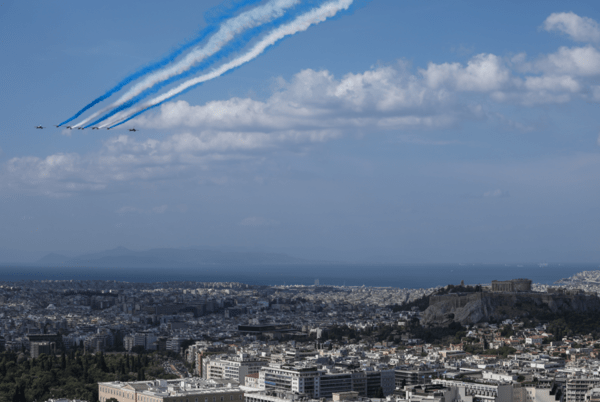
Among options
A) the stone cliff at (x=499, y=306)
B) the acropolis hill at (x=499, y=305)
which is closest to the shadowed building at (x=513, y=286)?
the acropolis hill at (x=499, y=305)

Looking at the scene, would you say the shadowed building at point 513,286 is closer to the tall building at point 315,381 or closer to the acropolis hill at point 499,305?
the acropolis hill at point 499,305

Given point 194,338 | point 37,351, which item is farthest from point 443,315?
point 37,351

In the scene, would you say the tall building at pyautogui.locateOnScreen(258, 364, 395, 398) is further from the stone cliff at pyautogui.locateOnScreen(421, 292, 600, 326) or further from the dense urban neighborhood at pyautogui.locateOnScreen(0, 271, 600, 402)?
the stone cliff at pyautogui.locateOnScreen(421, 292, 600, 326)

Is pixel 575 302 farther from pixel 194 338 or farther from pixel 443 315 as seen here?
pixel 194 338

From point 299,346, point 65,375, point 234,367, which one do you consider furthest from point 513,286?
point 65,375

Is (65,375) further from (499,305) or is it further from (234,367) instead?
(499,305)

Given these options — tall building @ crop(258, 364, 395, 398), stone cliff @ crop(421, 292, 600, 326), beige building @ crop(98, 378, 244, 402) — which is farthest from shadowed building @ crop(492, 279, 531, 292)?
beige building @ crop(98, 378, 244, 402)
